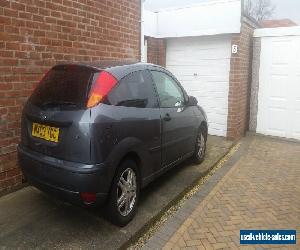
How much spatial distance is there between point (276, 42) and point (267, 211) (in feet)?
18.0

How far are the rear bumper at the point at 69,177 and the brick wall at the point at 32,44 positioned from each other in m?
1.12

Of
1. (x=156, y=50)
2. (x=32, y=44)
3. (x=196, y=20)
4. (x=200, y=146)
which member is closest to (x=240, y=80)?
(x=196, y=20)

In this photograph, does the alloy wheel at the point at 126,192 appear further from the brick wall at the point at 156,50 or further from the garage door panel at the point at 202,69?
the brick wall at the point at 156,50

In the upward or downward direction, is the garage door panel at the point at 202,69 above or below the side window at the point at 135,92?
above

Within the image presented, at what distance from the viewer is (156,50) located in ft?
31.0

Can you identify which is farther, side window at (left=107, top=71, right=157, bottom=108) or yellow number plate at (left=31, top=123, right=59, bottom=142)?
side window at (left=107, top=71, right=157, bottom=108)

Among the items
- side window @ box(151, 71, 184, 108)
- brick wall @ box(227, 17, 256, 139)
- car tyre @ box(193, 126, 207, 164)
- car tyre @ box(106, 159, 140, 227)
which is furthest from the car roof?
brick wall @ box(227, 17, 256, 139)

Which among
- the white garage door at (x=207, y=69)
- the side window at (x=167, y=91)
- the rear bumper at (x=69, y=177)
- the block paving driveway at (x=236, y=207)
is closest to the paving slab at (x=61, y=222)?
the block paving driveway at (x=236, y=207)

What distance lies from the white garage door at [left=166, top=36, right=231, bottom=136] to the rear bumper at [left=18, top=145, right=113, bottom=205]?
5.89 meters

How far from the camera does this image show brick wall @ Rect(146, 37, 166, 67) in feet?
30.0

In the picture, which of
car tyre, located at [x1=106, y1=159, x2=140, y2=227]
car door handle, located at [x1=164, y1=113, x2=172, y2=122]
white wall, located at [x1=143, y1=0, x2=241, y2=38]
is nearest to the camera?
car tyre, located at [x1=106, y1=159, x2=140, y2=227]

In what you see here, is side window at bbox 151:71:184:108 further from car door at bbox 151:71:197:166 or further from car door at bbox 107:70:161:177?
car door at bbox 107:70:161:177

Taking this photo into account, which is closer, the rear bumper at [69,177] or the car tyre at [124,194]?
the rear bumper at [69,177]

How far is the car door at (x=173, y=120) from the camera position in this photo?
14.9 feet
